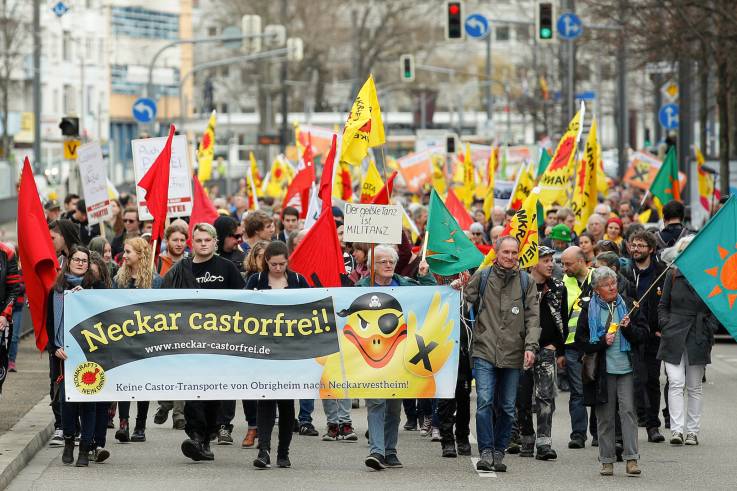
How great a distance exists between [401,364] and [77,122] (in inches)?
536

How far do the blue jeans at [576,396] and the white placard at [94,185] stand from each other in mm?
6709

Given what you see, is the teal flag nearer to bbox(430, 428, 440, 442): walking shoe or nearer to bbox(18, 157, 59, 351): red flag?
bbox(430, 428, 440, 442): walking shoe

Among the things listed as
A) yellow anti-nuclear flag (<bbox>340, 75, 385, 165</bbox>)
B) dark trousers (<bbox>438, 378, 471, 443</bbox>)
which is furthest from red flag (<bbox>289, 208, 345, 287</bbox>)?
yellow anti-nuclear flag (<bbox>340, 75, 385, 165</bbox>)

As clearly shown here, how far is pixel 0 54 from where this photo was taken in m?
59.7

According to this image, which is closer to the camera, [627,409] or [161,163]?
[627,409]

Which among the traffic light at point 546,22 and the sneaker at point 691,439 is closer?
the sneaker at point 691,439

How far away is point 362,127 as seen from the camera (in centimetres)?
1539

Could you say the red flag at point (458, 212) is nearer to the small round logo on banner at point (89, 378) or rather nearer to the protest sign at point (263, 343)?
the protest sign at point (263, 343)

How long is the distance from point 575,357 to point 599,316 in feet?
4.02

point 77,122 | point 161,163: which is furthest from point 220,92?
point 161,163

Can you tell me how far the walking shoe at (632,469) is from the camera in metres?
11.6

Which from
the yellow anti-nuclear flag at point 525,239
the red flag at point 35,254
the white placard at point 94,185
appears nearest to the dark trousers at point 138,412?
the red flag at point 35,254

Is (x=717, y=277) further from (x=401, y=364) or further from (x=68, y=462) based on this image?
(x=68, y=462)

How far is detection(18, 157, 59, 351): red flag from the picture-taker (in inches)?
481
